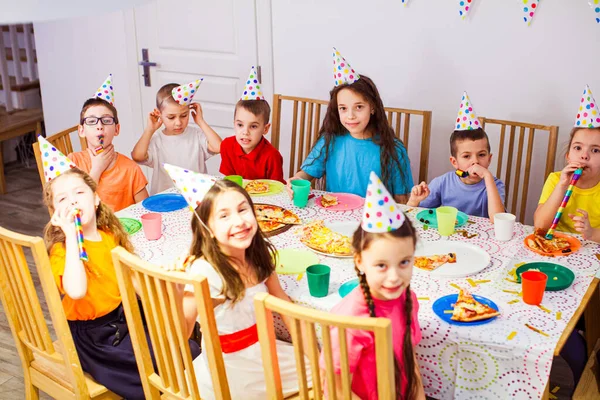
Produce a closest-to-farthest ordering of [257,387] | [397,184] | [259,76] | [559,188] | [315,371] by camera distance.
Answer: [315,371] < [257,387] < [559,188] < [397,184] < [259,76]

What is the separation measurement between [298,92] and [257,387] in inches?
89.8

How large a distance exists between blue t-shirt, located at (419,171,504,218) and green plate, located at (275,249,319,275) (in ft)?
2.48

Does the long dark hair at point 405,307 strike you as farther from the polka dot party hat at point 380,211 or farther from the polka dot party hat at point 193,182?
the polka dot party hat at point 193,182

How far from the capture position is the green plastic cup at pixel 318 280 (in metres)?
1.90

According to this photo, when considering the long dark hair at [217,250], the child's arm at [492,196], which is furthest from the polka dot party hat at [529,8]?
the long dark hair at [217,250]

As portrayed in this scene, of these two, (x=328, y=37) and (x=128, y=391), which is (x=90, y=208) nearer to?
(x=128, y=391)

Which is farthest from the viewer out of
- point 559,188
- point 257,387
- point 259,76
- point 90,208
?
point 259,76

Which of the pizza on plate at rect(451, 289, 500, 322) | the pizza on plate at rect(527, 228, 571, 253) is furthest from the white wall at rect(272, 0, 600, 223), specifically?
the pizza on plate at rect(451, 289, 500, 322)

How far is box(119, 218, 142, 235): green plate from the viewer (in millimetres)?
2387

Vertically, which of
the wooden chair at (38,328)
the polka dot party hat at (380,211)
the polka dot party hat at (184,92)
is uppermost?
the polka dot party hat at (184,92)

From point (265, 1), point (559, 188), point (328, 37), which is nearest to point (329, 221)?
point (559, 188)

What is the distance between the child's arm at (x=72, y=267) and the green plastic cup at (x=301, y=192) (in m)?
0.87

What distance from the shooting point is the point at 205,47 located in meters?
4.13

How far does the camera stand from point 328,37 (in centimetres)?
369
